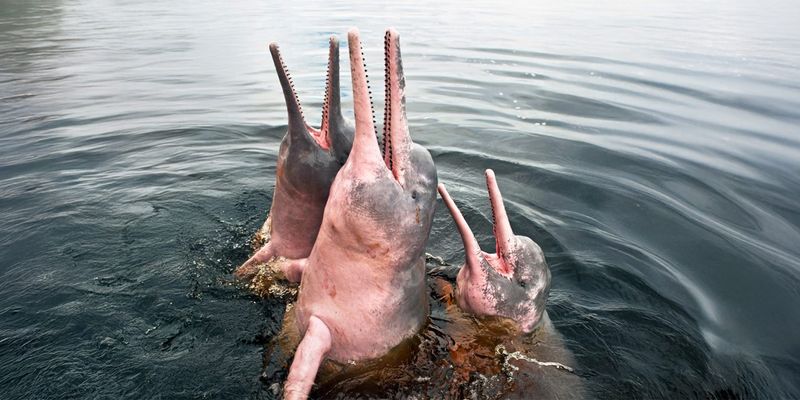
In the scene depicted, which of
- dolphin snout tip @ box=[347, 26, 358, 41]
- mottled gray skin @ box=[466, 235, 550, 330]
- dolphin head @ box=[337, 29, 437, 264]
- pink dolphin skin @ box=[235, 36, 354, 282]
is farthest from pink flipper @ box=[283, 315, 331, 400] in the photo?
dolphin snout tip @ box=[347, 26, 358, 41]

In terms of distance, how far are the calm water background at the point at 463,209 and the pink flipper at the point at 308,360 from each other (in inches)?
21.2

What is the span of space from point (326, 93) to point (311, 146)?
528 mm

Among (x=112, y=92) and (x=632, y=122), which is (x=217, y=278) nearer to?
(x=632, y=122)

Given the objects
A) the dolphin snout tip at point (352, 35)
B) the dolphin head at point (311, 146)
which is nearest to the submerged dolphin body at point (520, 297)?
the dolphin head at point (311, 146)

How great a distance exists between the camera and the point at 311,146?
183 inches

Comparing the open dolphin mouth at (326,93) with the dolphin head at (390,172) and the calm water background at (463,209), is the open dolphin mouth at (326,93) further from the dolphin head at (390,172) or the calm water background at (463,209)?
the calm water background at (463,209)

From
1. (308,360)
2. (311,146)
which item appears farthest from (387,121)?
(308,360)

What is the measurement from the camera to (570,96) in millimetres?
15242

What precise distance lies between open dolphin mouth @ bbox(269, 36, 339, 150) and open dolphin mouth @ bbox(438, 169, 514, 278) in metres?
1.12

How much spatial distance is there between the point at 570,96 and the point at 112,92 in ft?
43.2

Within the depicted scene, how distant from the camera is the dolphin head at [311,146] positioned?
14.9ft

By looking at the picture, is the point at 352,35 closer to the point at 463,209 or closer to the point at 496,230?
the point at 496,230

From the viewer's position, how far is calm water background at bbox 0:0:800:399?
457 cm

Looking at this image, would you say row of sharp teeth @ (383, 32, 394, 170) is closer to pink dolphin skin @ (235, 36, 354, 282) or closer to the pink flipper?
pink dolphin skin @ (235, 36, 354, 282)
